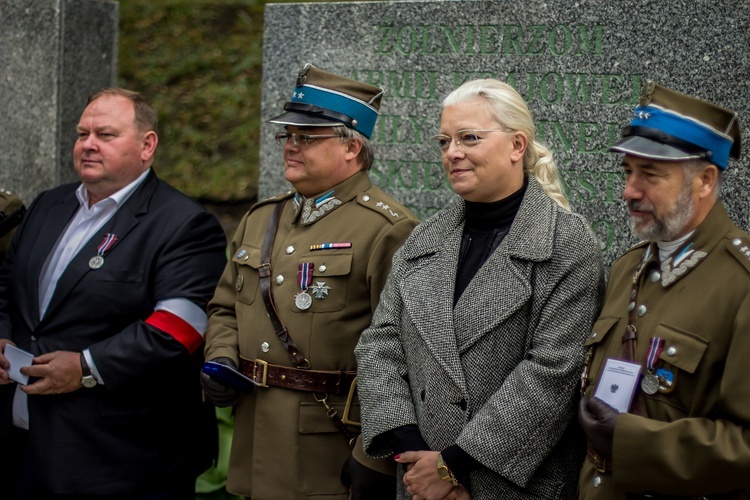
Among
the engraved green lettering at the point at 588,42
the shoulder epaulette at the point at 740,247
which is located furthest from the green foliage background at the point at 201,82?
the shoulder epaulette at the point at 740,247

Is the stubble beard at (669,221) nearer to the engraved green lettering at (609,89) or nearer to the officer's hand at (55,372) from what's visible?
the engraved green lettering at (609,89)

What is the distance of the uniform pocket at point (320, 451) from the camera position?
3.93 m

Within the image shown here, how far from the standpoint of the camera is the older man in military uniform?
9.30 feet

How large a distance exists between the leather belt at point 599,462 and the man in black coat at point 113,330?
6.22ft

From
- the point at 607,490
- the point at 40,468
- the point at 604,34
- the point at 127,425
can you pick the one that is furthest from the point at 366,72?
the point at 607,490

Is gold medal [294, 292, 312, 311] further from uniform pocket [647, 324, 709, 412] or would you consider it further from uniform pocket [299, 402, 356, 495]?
uniform pocket [647, 324, 709, 412]

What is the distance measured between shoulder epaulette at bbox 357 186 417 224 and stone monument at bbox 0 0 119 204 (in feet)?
8.49

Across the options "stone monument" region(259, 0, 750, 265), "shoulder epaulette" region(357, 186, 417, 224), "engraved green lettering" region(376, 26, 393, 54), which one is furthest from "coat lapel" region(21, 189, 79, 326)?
"engraved green lettering" region(376, 26, 393, 54)

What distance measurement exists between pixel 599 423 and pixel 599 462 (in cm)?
15

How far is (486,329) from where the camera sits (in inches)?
132

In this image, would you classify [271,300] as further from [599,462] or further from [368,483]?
[599,462]

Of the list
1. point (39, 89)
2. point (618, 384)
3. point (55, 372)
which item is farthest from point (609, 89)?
point (39, 89)

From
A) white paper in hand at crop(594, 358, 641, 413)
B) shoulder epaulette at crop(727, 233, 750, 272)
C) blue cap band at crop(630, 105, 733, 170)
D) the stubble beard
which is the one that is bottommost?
white paper in hand at crop(594, 358, 641, 413)

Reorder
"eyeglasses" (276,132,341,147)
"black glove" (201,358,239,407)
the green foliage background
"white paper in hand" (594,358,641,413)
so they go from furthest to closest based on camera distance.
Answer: the green foliage background
"eyeglasses" (276,132,341,147)
"black glove" (201,358,239,407)
"white paper in hand" (594,358,641,413)
